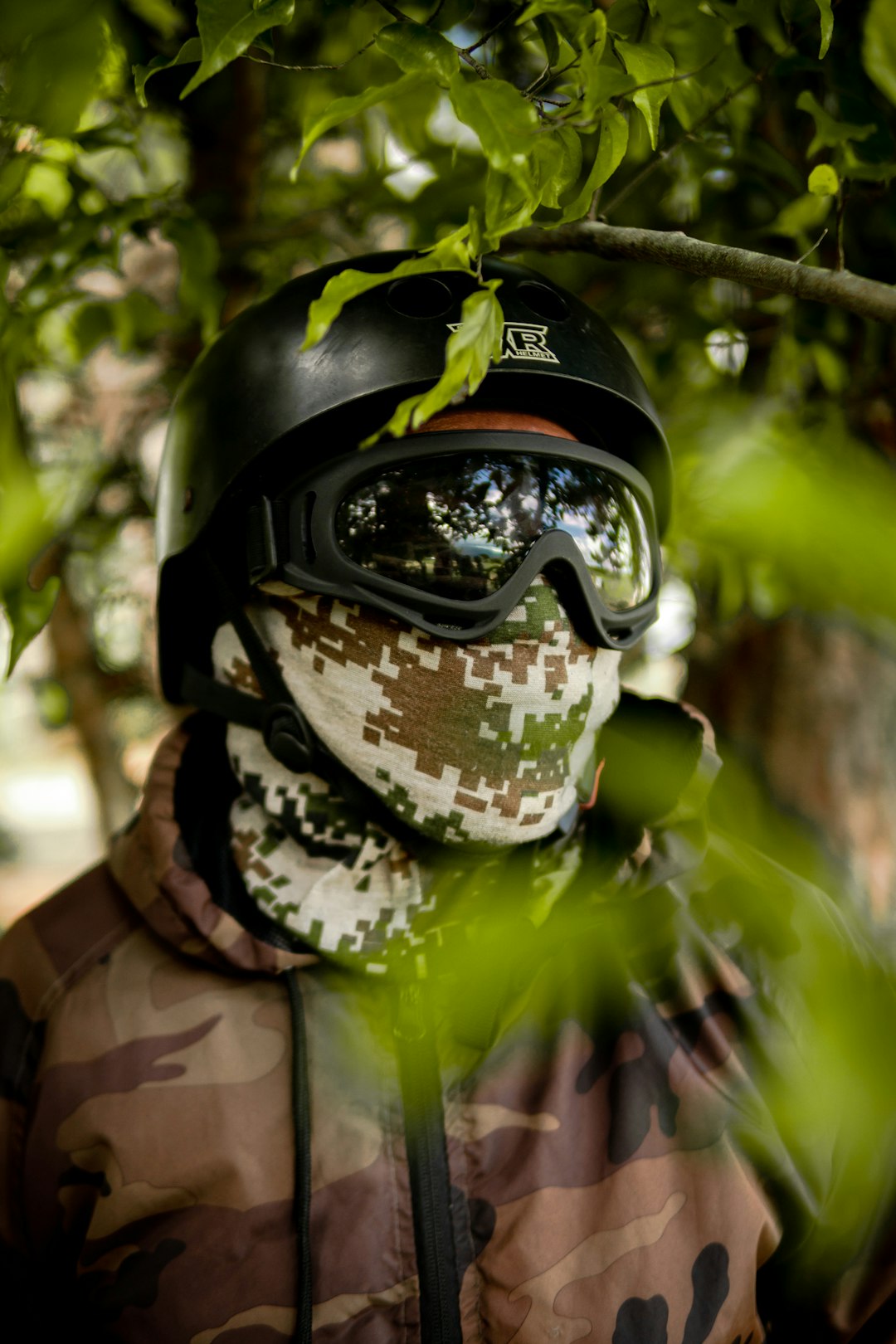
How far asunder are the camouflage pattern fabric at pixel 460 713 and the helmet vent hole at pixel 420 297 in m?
0.51

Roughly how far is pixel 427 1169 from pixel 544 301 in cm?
142

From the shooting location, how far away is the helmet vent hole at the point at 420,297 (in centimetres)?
149

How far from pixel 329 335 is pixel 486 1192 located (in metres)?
1.34

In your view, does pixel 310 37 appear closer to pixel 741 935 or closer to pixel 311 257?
pixel 311 257

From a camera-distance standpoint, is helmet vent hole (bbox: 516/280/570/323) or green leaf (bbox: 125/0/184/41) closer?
green leaf (bbox: 125/0/184/41)

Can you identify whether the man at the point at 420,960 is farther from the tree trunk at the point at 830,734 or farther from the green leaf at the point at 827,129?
the tree trunk at the point at 830,734

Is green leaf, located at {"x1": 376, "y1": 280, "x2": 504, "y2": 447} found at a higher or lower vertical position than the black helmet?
higher

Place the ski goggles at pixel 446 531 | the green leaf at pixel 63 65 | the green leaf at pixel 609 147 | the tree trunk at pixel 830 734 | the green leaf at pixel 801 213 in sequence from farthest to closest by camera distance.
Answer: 1. the tree trunk at pixel 830 734
2. the green leaf at pixel 801 213
3. the ski goggles at pixel 446 531
4. the green leaf at pixel 609 147
5. the green leaf at pixel 63 65

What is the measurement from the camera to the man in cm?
124

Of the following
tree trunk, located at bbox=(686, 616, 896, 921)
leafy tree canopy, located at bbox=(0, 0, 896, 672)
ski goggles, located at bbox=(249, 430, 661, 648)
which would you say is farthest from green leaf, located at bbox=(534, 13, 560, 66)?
tree trunk, located at bbox=(686, 616, 896, 921)

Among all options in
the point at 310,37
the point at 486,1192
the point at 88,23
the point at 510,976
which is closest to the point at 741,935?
the point at 510,976

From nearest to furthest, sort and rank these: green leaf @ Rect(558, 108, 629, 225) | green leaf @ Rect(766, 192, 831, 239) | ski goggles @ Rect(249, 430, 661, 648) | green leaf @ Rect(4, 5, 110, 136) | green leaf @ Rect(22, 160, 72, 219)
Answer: green leaf @ Rect(4, 5, 110, 136) < green leaf @ Rect(558, 108, 629, 225) < ski goggles @ Rect(249, 430, 661, 648) < green leaf @ Rect(766, 192, 831, 239) < green leaf @ Rect(22, 160, 72, 219)

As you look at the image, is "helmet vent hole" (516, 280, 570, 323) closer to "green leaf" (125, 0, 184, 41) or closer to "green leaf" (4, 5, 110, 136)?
"green leaf" (125, 0, 184, 41)

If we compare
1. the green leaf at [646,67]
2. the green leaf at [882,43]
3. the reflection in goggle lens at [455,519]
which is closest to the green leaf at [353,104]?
the green leaf at [646,67]
